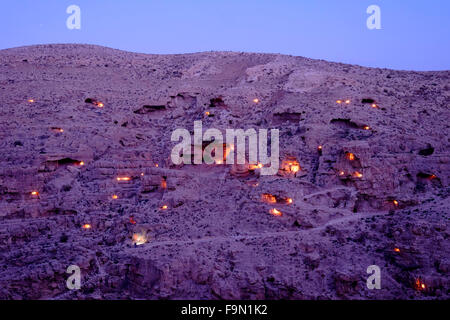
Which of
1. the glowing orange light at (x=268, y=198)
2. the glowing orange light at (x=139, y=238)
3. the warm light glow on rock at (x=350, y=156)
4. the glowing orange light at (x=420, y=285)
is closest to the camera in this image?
the glowing orange light at (x=420, y=285)

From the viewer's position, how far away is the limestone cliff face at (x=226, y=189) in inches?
980

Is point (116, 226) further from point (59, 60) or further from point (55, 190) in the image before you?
point (59, 60)

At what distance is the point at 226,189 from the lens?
107ft

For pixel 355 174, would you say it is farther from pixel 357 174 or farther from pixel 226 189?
pixel 226 189

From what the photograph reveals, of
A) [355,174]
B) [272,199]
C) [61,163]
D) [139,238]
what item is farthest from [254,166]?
[61,163]

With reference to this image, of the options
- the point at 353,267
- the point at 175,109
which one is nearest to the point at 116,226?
the point at 353,267

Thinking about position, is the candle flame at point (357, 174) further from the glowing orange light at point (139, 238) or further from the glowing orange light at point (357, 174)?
the glowing orange light at point (139, 238)

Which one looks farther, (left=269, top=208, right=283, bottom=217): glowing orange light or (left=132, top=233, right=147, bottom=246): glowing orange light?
(left=269, top=208, right=283, bottom=217): glowing orange light

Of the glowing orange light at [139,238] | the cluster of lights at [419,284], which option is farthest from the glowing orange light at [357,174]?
the glowing orange light at [139,238]

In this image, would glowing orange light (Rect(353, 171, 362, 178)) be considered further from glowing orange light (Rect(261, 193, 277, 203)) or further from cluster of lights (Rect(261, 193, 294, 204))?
glowing orange light (Rect(261, 193, 277, 203))

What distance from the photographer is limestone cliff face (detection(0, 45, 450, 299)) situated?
24891 mm

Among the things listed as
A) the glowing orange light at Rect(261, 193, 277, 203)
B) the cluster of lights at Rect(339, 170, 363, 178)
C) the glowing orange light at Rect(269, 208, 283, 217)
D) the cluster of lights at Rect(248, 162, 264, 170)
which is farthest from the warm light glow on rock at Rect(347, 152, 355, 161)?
the glowing orange light at Rect(269, 208, 283, 217)

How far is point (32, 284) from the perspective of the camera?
24266 millimetres

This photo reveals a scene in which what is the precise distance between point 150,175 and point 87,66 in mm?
22956
